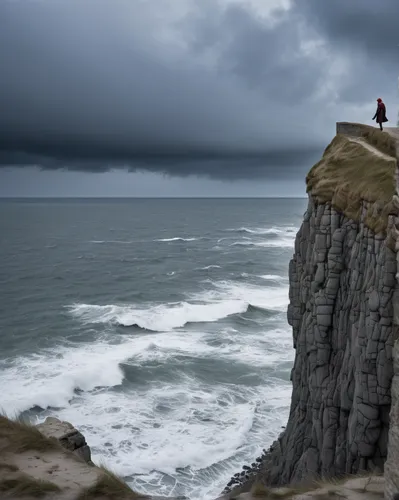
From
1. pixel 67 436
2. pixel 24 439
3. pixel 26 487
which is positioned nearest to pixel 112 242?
pixel 67 436

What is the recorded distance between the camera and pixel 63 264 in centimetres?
9712

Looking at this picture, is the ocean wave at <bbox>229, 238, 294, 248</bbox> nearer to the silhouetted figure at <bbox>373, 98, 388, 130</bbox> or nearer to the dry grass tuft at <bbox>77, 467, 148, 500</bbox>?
the silhouetted figure at <bbox>373, 98, 388, 130</bbox>

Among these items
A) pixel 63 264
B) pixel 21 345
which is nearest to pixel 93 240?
pixel 63 264

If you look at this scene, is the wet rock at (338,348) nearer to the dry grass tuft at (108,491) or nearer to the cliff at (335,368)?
the cliff at (335,368)

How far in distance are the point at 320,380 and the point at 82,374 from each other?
76.8 ft

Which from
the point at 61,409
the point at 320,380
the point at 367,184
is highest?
the point at 367,184

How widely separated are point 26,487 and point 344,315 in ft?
41.7

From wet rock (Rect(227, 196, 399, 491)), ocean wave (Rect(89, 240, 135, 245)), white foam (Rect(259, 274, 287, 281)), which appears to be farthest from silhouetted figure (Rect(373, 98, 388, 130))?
ocean wave (Rect(89, 240, 135, 245))

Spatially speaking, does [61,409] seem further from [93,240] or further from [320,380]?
[93,240]

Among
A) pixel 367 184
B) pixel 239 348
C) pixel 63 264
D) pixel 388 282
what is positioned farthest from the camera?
pixel 63 264

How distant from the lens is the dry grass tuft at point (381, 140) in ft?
65.7

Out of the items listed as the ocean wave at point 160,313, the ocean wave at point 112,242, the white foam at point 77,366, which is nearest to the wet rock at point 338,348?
the white foam at point 77,366

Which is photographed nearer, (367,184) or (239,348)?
(367,184)

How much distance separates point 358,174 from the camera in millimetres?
19781
